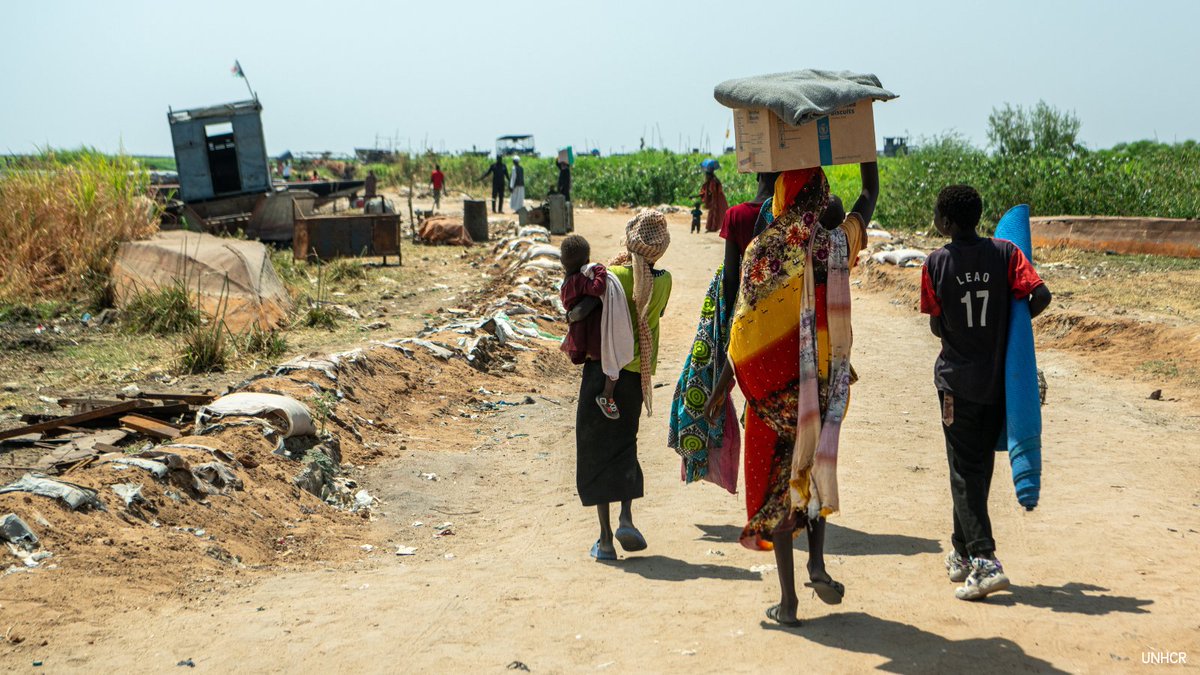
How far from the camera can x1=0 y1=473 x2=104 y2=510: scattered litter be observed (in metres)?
4.84

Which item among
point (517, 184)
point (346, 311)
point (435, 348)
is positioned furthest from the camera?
point (517, 184)

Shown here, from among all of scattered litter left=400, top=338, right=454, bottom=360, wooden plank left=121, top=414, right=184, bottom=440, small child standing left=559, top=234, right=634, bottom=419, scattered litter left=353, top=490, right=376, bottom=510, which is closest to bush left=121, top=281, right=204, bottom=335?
scattered litter left=400, top=338, right=454, bottom=360

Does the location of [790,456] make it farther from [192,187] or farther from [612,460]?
[192,187]

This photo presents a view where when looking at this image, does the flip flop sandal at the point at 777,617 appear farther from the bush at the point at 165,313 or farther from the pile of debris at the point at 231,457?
the bush at the point at 165,313

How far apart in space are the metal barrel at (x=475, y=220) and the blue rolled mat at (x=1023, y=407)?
758 inches

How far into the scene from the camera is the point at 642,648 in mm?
3730

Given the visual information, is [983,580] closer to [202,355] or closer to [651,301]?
[651,301]

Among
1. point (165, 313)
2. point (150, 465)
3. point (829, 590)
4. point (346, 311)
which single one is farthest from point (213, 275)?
point (829, 590)

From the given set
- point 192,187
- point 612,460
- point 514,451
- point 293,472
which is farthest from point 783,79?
point 192,187

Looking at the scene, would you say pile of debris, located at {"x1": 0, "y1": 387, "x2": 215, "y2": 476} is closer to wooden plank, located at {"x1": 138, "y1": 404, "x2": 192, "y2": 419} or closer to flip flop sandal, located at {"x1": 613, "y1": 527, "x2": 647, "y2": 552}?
wooden plank, located at {"x1": 138, "y1": 404, "x2": 192, "y2": 419}

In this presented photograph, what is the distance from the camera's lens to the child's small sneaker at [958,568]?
420cm

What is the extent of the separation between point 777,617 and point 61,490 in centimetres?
323

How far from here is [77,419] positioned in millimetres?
7266

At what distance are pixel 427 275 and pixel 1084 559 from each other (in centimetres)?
1418
